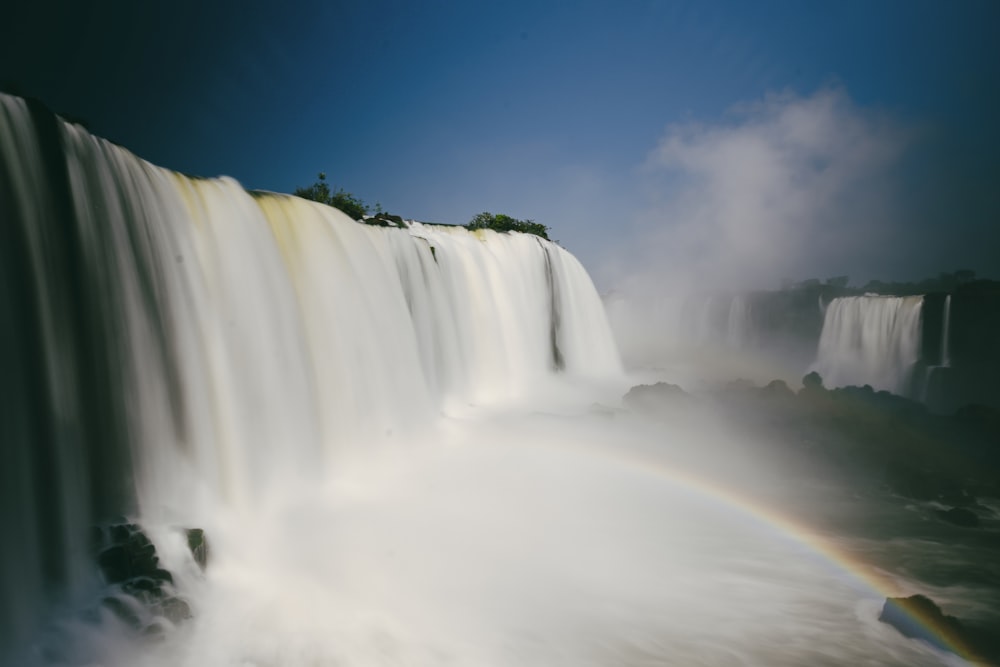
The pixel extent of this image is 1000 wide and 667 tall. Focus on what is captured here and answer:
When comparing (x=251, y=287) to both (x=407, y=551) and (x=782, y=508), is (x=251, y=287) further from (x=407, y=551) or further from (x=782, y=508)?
(x=782, y=508)

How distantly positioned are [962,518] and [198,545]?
9365 mm

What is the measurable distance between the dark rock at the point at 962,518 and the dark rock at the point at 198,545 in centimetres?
928

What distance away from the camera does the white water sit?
3262 mm

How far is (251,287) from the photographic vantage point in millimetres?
5637

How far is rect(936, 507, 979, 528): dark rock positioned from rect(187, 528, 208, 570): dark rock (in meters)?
9.28

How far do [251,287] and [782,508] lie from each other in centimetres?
814

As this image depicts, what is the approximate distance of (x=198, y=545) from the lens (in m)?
3.91

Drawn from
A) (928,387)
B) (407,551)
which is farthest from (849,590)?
(928,387)

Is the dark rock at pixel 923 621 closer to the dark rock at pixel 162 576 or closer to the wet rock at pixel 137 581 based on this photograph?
the wet rock at pixel 137 581

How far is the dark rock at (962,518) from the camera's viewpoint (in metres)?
6.12

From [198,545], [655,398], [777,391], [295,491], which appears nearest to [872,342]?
[777,391]

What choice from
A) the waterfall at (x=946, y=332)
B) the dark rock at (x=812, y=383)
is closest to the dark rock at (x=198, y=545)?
the dark rock at (x=812, y=383)

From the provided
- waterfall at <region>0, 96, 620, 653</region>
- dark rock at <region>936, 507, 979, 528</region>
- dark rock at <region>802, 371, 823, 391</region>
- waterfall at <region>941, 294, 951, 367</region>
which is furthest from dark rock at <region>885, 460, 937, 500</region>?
waterfall at <region>941, 294, 951, 367</region>

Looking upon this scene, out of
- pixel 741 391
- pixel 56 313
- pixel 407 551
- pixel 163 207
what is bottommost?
pixel 407 551
